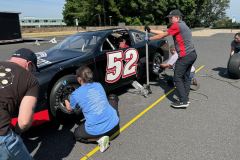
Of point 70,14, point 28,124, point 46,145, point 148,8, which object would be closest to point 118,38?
point 46,145

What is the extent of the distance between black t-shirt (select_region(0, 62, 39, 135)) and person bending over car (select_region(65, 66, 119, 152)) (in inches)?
59.4

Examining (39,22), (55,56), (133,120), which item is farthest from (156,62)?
(39,22)

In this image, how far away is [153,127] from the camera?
4406 millimetres

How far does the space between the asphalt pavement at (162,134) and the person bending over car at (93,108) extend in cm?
20

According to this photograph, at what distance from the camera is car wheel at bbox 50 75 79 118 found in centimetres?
421

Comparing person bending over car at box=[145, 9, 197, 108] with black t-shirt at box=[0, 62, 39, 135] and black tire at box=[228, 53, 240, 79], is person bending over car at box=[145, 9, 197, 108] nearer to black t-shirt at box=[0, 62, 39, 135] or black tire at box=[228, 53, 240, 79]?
black tire at box=[228, 53, 240, 79]

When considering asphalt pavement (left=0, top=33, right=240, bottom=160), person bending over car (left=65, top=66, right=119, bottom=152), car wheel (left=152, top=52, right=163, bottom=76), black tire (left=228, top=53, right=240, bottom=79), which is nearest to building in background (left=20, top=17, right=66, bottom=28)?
car wheel (left=152, top=52, right=163, bottom=76)

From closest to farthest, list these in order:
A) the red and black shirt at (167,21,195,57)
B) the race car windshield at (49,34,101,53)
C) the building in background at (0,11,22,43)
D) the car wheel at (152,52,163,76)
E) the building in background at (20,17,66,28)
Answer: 1. the red and black shirt at (167,21,195,57)
2. the race car windshield at (49,34,101,53)
3. the car wheel at (152,52,163,76)
4. the building in background at (0,11,22,43)
5. the building in background at (20,17,66,28)

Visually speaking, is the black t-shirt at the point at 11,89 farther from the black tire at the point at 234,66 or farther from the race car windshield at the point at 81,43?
the black tire at the point at 234,66

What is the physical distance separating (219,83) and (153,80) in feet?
5.82

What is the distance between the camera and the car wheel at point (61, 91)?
421 cm

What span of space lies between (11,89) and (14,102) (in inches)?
4.3

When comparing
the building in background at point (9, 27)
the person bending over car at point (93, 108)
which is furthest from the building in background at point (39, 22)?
the person bending over car at point (93, 108)

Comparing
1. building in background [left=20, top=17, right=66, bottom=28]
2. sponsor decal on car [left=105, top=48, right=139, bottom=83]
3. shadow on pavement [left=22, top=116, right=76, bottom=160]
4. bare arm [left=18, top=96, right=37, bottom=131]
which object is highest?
building in background [left=20, top=17, right=66, bottom=28]
